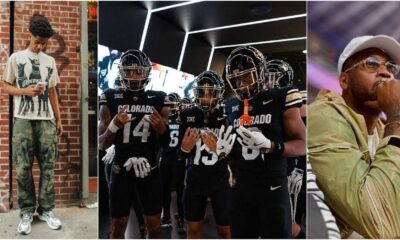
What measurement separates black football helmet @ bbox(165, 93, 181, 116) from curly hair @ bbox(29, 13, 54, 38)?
1004mm

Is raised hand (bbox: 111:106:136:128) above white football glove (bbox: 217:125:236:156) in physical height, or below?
above

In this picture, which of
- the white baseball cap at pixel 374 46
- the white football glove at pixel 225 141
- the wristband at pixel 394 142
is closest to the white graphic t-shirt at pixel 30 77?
the white football glove at pixel 225 141

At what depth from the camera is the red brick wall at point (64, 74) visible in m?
2.76

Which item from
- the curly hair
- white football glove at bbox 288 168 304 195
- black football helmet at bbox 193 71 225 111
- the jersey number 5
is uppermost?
the curly hair

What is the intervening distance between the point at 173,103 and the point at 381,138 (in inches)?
60.3

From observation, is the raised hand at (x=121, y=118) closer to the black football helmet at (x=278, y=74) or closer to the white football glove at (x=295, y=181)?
the black football helmet at (x=278, y=74)

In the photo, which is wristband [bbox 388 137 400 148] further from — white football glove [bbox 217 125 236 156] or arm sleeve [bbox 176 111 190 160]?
arm sleeve [bbox 176 111 190 160]

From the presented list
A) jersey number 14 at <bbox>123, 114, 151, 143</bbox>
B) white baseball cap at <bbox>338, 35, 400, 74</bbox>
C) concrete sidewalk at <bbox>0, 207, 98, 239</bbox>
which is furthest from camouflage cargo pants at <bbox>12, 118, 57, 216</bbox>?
white baseball cap at <bbox>338, 35, 400, 74</bbox>

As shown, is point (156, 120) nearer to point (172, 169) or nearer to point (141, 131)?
point (141, 131)

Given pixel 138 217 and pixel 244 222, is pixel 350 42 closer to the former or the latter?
pixel 244 222

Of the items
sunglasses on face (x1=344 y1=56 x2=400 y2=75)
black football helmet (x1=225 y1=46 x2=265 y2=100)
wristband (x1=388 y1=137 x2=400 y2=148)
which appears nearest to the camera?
wristband (x1=388 y1=137 x2=400 y2=148)

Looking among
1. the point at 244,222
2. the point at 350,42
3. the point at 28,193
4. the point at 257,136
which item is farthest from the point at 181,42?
the point at 28,193

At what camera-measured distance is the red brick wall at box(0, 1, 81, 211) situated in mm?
2764

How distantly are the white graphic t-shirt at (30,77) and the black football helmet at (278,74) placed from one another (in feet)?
5.30
